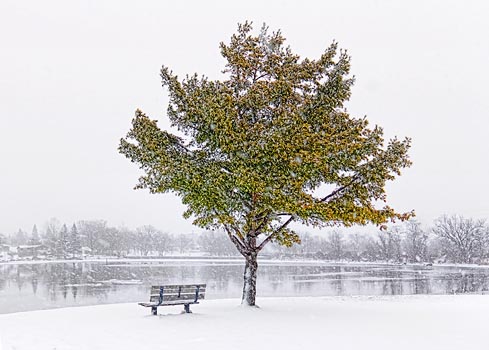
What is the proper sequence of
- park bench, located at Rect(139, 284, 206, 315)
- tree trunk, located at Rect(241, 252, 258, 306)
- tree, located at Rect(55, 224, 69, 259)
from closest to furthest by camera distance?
park bench, located at Rect(139, 284, 206, 315) < tree trunk, located at Rect(241, 252, 258, 306) < tree, located at Rect(55, 224, 69, 259)

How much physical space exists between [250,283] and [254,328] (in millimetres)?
4906

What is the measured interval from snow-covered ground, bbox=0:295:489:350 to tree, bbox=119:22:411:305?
2899 mm

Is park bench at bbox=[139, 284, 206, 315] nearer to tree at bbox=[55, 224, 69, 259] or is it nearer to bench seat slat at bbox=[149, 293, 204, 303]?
bench seat slat at bbox=[149, 293, 204, 303]

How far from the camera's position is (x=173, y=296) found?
583 inches

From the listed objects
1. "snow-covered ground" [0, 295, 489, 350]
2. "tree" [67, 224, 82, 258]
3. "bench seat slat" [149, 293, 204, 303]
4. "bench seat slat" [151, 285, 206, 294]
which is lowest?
"snow-covered ground" [0, 295, 489, 350]

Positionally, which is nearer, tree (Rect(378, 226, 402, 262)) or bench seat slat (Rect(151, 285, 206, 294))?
bench seat slat (Rect(151, 285, 206, 294))

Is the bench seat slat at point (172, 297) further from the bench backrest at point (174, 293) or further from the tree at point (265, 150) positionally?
the tree at point (265, 150)

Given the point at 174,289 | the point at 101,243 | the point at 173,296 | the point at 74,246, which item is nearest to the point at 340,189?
the point at 174,289

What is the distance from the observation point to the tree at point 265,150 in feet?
49.9

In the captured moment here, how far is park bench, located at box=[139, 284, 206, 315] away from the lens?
47.5 feet

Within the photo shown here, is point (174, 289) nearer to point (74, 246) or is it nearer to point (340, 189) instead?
point (340, 189)

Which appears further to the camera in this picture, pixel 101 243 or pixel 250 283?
pixel 101 243

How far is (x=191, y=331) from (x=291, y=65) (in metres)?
10.0

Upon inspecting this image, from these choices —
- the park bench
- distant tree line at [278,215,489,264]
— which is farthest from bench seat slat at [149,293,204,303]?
distant tree line at [278,215,489,264]
